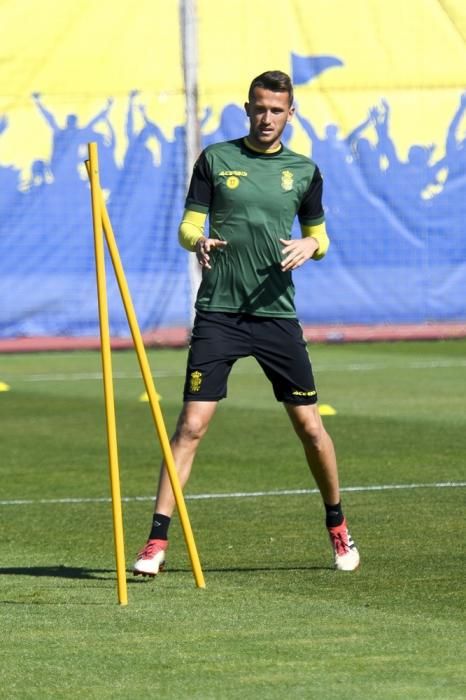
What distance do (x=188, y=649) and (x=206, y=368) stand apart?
2.06 meters

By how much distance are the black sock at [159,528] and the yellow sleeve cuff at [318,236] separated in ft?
4.39

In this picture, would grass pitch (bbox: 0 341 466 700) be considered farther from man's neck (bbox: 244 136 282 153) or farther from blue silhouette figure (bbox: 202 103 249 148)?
blue silhouette figure (bbox: 202 103 249 148)

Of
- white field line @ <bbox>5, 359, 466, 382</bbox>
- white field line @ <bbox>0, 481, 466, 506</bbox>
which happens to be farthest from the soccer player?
white field line @ <bbox>5, 359, 466, 382</bbox>

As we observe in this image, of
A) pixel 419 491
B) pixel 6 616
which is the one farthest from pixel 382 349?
pixel 6 616

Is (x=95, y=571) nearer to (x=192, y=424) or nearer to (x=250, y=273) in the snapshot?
(x=192, y=424)

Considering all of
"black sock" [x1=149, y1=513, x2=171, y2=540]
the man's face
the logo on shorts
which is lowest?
"black sock" [x1=149, y1=513, x2=171, y2=540]

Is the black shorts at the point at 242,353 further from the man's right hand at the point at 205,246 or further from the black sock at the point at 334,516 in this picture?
the black sock at the point at 334,516

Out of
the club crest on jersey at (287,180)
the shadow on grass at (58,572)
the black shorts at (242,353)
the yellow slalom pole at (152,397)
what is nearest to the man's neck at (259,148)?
the club crest on jersey at (287,180)

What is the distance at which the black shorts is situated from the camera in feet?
25.1

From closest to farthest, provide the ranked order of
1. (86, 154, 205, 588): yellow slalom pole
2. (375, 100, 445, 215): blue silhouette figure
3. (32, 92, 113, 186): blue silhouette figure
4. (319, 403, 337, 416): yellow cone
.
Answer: (86, 154, 205, 588): yellow slalom pole < (319, 403, 337, 416): yellow cone < (32, 92, 113, 186): blue silhouette figure < (375, 100, 445, 215): blue silhouette figure

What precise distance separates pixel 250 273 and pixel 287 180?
44cm

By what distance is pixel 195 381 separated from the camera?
7652 mm

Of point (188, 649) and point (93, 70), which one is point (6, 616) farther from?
point (93, 70)

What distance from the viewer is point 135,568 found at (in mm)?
7438
